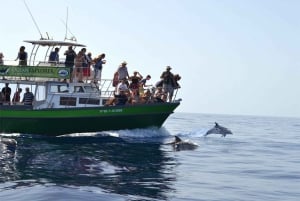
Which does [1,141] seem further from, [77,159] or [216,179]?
[216,179]

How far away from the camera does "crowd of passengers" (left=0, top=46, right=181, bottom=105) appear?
2611 centimetres

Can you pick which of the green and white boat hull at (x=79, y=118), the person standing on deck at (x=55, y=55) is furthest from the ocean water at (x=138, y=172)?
the person standing on deck at (x=55, y=55)

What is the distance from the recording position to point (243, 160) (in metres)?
19.8

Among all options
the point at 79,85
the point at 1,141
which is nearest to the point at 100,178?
the point at 1,141

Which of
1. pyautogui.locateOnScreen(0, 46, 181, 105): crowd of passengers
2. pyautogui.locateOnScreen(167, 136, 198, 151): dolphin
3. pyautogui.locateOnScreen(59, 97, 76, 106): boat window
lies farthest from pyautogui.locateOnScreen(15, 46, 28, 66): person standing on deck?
pyautogui.locateOnScreen(167, 136, 198, 151): dolphin

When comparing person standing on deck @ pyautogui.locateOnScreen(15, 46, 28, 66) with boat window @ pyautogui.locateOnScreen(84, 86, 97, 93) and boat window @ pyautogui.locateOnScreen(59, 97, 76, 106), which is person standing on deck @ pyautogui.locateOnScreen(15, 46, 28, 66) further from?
boat window @ pyautogui.locateOnScreen(84, 86, 97, 93)

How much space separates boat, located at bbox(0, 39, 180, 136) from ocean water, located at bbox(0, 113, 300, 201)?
1.23 meters

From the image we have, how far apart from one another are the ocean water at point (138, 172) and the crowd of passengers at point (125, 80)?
8.33 ft

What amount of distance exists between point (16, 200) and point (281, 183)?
7.75 metres

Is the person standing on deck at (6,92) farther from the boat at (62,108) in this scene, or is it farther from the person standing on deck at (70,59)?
the person standing on deck at (70,59)

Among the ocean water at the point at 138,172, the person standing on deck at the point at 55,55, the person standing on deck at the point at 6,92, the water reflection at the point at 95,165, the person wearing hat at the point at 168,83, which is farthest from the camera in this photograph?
the person standing on deck at the point at 6,92

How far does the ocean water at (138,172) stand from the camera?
11.9 metres

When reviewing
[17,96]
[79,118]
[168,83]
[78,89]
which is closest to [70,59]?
[78,89]

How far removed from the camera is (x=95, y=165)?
1664cm
